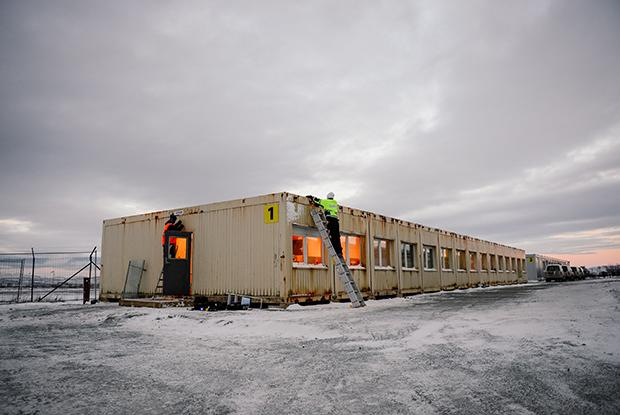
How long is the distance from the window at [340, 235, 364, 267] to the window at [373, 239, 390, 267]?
133 centimetres

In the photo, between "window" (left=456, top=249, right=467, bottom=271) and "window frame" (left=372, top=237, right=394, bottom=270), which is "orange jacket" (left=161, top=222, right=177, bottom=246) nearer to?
"window frame" (left=372, top=237, right=394, bottom=270)

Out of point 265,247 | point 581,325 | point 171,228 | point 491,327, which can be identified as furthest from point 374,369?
point 171,228

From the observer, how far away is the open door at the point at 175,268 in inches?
566

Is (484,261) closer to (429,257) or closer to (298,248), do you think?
(429,257)

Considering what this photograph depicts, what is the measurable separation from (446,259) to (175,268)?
17.7m

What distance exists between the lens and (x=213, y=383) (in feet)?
13.3

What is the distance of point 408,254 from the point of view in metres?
20.9

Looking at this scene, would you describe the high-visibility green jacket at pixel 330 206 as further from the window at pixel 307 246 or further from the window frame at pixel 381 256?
the window frame at pixel 381 256

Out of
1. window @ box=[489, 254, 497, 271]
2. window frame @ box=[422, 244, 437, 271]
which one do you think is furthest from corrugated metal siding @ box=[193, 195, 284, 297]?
window @ box=[489, 254, 497, 271]

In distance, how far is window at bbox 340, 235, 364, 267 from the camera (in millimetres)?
15711

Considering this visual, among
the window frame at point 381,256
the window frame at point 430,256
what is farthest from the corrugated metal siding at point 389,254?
the window frame at point 430,256

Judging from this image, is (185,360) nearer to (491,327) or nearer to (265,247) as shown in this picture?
(491,327)

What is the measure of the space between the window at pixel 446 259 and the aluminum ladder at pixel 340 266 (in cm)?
1380

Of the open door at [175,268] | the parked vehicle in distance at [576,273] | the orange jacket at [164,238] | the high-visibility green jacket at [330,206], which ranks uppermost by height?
the high-visibility green jacket at [330,206]
